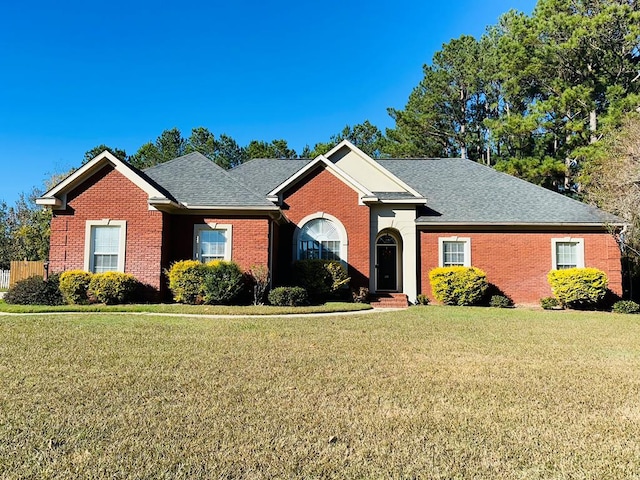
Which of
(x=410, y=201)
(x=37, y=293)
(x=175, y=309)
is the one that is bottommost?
(x=175, y=309)

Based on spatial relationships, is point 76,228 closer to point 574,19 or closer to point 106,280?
point 106,280

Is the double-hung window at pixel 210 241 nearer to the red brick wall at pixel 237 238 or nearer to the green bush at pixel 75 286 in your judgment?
the red brick wall at pixel 237 238

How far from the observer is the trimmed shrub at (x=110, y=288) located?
13.5 meters

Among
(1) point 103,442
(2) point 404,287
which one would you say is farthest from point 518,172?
(1) point 103,442

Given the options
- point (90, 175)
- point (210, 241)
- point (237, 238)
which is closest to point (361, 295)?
point (237, 238)

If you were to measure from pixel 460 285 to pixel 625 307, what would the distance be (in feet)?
19.7

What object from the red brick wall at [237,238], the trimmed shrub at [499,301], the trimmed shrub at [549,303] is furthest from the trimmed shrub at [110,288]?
the trimmed shrub at [549,303]

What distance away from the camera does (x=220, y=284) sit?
45.8 ft

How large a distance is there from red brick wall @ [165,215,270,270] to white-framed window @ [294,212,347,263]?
2.17 meters

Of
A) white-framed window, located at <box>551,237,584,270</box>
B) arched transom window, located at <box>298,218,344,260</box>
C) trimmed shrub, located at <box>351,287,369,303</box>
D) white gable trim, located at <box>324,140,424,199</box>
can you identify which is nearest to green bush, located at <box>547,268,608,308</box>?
white-framed window, located at <box>551,237,584,270</box>

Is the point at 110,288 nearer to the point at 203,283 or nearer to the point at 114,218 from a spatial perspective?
the point at 114,218

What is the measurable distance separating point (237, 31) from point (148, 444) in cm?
1895

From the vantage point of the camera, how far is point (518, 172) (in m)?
27.4

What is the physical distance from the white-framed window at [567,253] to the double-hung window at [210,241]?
12.9m
